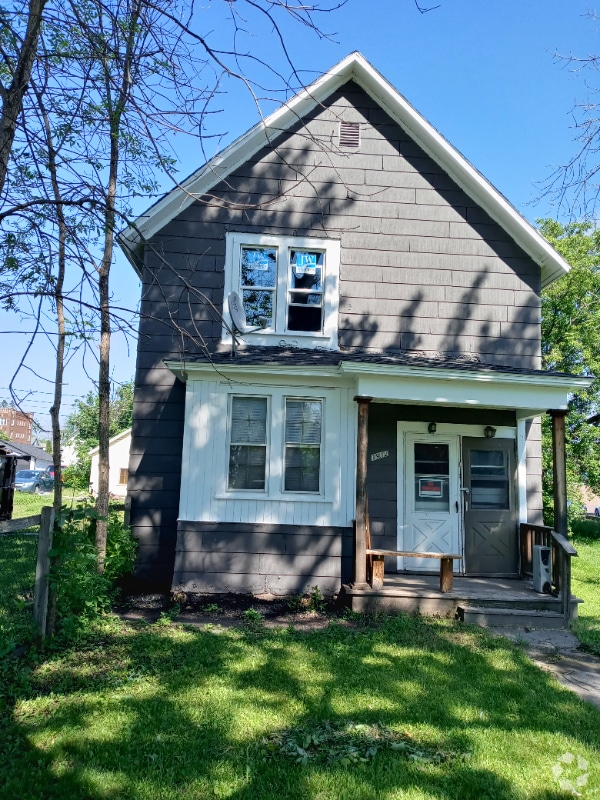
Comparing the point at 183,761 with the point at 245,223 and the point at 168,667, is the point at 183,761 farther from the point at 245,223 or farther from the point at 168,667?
the point at 245,223

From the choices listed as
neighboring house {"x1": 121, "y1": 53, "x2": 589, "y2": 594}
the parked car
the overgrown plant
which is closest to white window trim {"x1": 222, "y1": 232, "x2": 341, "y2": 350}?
neighboring house {"x1": 121, "y1": 53, "x2": 589, "y2": 594}

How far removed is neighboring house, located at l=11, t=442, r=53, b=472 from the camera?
2310cm

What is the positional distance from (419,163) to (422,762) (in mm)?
8856

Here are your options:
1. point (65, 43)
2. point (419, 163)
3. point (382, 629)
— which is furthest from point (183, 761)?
point (419, 163)

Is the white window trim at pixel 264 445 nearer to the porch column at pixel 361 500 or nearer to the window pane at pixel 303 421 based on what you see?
the window pane at pixel 303 421

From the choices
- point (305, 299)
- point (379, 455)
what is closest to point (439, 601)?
point (379, 455)

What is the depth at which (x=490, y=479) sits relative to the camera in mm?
9719

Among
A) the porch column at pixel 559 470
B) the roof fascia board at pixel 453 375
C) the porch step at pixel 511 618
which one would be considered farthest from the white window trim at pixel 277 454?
the porch column at pixel 559 470

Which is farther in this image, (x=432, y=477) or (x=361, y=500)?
(x=432, y=477)

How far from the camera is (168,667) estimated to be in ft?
18.3

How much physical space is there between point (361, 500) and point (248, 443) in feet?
6.27

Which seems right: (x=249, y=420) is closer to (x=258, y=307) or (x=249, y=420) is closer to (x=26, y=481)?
(x=258, y=307)

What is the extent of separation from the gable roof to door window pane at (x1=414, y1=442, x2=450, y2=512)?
3.51 m

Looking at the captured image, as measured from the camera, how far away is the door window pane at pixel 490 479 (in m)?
9.66
